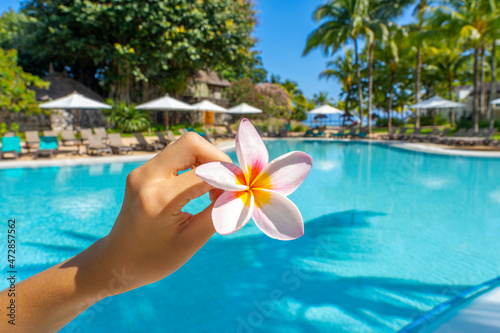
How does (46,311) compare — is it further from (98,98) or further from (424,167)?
(98,98)

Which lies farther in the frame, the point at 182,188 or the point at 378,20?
the point at 378,20

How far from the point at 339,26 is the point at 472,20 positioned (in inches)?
380

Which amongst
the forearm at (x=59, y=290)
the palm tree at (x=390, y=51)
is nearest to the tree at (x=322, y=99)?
the palm tree at (x=390, y=51)

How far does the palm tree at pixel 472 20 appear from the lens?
744 inches

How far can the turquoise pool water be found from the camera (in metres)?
3.68

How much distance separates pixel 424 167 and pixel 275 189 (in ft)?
46.7

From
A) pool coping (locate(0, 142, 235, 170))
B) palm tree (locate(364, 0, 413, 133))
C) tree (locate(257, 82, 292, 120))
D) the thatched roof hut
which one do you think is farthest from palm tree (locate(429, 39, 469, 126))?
the thatched roof hut

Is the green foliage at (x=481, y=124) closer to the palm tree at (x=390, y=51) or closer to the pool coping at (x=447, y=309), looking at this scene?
the palm tree at (x=390, y=51)

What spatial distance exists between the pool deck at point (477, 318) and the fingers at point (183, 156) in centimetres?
313

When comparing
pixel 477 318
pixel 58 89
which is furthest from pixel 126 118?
pixel 477 318

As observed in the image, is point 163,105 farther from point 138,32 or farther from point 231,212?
point 231,212

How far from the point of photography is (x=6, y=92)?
16094 mm

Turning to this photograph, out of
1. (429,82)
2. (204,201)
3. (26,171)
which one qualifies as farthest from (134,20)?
(429,82)

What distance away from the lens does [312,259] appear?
5.07 metres
